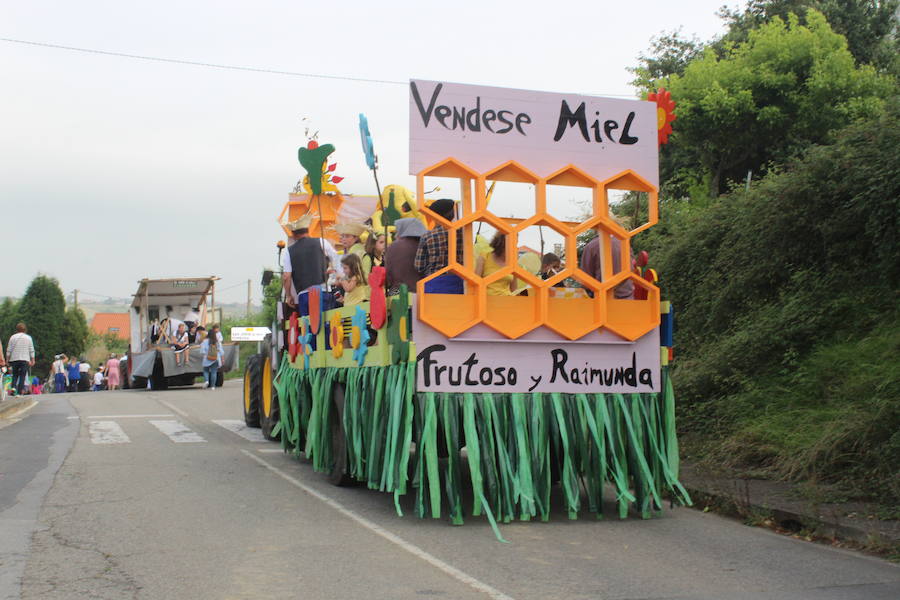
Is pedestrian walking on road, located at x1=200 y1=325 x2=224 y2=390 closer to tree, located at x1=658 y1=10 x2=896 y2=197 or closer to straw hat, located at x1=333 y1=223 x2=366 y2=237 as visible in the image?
tree, located at x1=658 y1=10 x2=896 y2=197

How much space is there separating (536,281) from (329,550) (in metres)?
2.54

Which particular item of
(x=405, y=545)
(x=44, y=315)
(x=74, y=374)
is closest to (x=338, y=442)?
(x=405, y=545)

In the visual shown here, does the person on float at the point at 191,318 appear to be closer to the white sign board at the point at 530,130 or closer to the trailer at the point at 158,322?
the trailer at the point at 158,322

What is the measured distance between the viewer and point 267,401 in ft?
43.2

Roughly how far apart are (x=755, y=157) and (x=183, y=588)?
70.6 ft

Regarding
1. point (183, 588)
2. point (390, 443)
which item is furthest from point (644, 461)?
point (183, 588)

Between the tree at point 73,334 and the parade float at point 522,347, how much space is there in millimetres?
77448

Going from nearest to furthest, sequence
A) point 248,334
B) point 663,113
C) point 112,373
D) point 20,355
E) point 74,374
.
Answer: point 663,113, point 20,355, point 248,334, point 112,373, point 74,374

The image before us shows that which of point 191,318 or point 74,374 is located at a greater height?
point 191,318

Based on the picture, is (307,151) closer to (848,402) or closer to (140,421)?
(848,402)

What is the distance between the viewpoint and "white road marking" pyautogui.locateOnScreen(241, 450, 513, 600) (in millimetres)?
5449

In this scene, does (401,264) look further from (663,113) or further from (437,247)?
(663,113)

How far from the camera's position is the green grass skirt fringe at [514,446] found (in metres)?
7.24

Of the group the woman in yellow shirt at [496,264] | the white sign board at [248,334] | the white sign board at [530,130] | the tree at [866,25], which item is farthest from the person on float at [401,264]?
the white sign board at [248,334]
